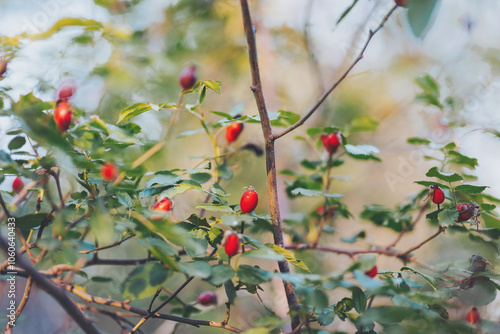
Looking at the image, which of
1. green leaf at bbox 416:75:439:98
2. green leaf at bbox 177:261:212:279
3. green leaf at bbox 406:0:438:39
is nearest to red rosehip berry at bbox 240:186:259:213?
green leaf at bbox 177:261:212:279

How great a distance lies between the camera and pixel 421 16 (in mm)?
327

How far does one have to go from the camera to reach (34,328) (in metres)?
1.69

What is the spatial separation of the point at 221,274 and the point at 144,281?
0.10 meters

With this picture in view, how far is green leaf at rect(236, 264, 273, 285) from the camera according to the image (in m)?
0.48

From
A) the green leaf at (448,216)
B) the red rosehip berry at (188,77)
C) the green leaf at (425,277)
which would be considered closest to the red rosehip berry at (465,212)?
the green leaf at (448,216)

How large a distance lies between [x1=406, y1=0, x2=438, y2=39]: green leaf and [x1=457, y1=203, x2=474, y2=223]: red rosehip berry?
44 cm

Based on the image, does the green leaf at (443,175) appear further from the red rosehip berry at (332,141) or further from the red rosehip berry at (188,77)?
the red rosehip berry at (188,77)

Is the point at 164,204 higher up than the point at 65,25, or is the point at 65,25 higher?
the point at 65,25

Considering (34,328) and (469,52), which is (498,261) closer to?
(469,52)

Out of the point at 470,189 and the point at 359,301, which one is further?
the point at 470,189

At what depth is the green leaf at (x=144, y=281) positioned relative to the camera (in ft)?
1.52

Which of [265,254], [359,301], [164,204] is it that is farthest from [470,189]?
[164,204]

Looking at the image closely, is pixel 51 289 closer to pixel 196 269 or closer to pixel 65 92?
pixel 196 269

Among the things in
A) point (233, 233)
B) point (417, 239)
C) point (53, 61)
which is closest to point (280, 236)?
point (233, 233)
